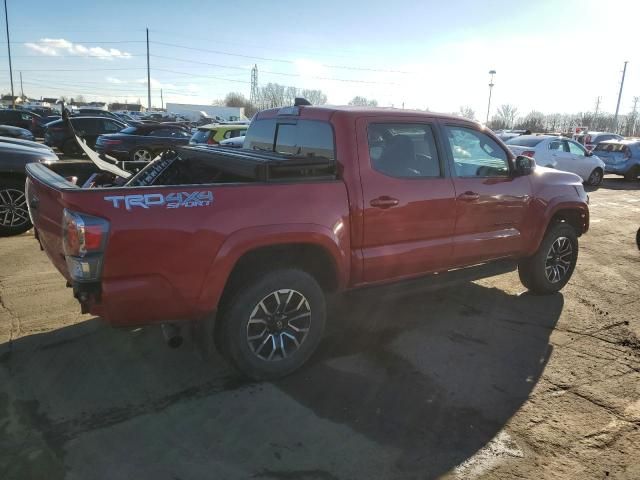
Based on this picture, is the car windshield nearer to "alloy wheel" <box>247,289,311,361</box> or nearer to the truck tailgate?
"alloy wheel" <box>247,289,311,361</box>

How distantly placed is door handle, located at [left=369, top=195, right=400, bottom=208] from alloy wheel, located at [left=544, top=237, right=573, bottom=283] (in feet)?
8.44

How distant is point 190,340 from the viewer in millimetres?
3350

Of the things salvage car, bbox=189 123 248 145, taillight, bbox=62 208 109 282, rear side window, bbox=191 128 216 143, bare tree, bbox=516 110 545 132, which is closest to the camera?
taillight, bbox=62 208 109 282

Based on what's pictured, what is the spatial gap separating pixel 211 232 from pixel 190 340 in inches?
32.7

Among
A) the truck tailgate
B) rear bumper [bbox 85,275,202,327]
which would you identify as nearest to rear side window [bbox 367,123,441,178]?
rear bumper [bbox 85,275,202,327]

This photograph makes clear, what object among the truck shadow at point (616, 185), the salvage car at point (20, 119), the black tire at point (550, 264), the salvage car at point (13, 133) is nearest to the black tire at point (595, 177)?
the truck shadow at point (616, 185)

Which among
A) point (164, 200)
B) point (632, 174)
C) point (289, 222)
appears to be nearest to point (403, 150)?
point (289, 222)

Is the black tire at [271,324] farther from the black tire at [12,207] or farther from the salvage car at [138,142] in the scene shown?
the salvage car at [138,142]

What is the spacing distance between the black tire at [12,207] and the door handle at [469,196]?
6.11 meters

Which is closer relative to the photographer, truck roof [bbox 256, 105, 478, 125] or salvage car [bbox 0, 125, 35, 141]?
truck roof [bbox 256, 105, 478, 125]

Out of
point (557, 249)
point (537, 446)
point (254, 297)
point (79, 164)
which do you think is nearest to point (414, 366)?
point (537, 446)

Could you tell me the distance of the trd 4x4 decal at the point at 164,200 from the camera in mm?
2773

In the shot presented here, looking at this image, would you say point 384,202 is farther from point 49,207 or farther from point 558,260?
point 558,260

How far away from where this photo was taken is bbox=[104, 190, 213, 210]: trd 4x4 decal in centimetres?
277
